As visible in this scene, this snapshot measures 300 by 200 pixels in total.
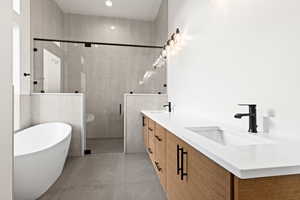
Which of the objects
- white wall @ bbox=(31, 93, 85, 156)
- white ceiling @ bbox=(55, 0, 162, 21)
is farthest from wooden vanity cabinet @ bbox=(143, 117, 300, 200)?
white ceiling @ bbox=(55, 0, 162, 21)

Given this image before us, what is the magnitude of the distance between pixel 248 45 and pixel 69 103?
2968 millimetres

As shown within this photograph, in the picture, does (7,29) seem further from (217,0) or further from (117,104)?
(117,104)

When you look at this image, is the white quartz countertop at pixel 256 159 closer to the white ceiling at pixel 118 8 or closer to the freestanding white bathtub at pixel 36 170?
the freestanding white bathtub at pixel 36 170

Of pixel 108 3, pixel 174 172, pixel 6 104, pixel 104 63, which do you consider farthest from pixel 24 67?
pixel 174 172

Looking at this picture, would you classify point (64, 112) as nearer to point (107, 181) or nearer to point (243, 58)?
point (107, 181)

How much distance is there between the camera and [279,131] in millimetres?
1080

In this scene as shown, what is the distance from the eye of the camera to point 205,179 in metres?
0.85

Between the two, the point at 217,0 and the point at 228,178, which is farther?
the point at 217,0

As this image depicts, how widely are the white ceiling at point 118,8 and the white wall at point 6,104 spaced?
357 cm

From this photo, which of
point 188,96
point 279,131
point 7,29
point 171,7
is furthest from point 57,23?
point 279,131

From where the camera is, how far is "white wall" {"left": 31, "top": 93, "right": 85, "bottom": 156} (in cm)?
329

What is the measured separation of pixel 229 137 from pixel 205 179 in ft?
1.86

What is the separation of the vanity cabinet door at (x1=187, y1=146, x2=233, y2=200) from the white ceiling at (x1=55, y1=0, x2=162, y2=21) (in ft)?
12.8

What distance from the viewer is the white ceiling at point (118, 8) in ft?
13.6
